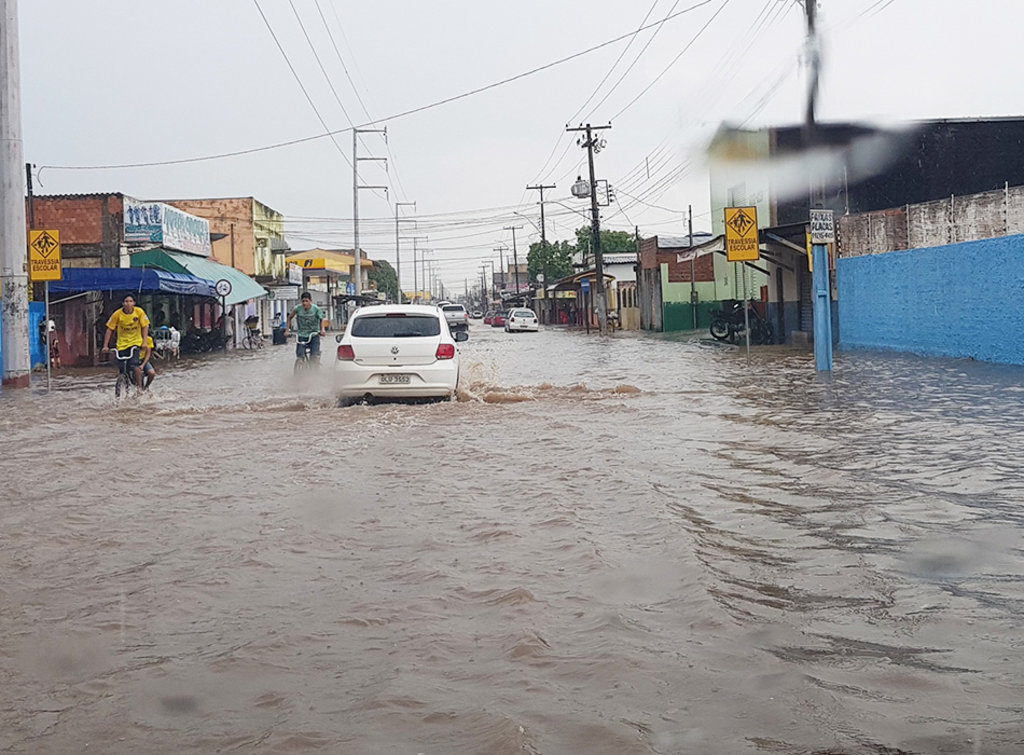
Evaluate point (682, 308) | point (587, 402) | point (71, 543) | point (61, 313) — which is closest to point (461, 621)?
point (71, 543)

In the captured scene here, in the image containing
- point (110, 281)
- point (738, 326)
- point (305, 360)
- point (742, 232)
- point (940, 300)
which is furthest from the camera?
point (738, 326)

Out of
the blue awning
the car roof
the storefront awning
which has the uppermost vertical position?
the storefront awning

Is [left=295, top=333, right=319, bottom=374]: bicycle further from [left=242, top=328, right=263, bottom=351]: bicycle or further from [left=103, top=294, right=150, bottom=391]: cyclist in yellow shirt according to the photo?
[left=242, top=328, right=263, bottom=351]: bicycle

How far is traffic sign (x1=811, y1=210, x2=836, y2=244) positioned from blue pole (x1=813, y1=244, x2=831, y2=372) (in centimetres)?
29

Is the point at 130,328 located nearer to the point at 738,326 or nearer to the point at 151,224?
the point at 151,224

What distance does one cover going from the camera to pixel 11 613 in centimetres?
575

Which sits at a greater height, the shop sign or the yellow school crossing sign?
the shop sign

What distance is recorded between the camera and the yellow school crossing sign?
20.2m

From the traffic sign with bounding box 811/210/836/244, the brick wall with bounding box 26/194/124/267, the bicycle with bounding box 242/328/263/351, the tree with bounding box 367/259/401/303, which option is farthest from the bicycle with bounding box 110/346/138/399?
the tree with bounding box 367/259/401/303

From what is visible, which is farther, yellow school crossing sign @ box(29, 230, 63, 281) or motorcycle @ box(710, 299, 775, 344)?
motorcycle @ box(710, 299, 775, 344)

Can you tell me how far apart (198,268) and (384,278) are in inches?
4605

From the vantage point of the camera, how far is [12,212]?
65.1 ft

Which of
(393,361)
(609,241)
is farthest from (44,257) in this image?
(609,241)

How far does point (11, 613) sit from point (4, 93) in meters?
16.5
